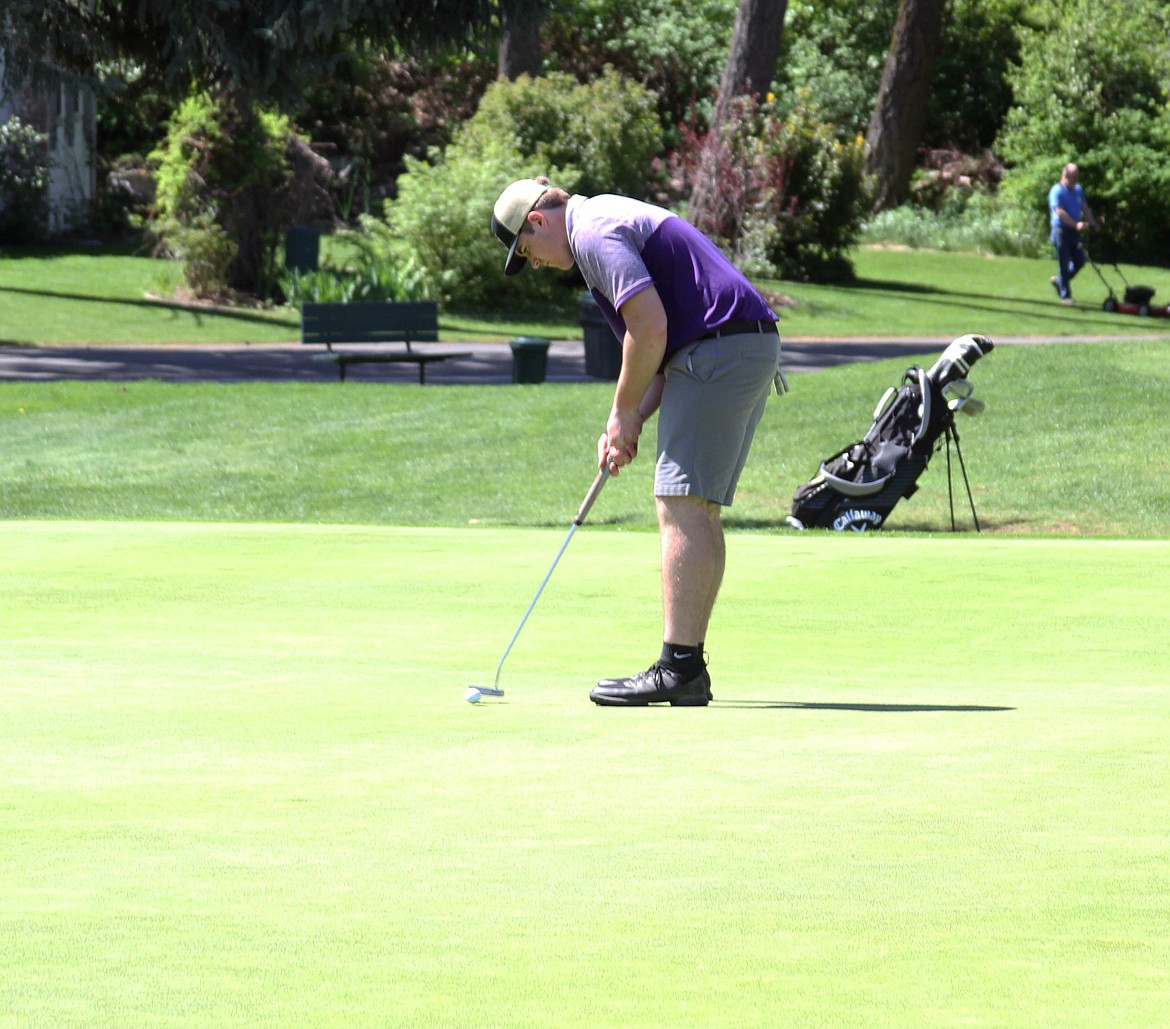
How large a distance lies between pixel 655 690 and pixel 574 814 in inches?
55.8

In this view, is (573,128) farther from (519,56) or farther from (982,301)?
(982,301)

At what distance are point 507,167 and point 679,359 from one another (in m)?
24.3

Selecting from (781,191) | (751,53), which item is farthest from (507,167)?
(751,53)

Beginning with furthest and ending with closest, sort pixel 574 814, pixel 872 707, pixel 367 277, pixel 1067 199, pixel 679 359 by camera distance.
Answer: pixel 1067 199 → pixel 367 277 → pixel 679 359 → pixel 872 707 → pixel 574 814

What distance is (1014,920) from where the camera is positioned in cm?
308

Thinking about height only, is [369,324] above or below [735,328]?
below

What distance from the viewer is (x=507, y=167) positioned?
2922 centimetres

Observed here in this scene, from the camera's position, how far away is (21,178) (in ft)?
117

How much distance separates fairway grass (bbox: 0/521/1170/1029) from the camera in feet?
9.12

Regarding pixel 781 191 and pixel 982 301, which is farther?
pixel 781 191

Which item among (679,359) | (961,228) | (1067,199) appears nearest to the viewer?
(679,359)

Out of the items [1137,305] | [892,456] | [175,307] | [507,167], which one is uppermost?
[507,167]

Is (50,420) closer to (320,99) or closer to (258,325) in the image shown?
(258,325)

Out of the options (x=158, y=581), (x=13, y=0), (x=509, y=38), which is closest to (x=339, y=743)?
(x=158, y=581)
